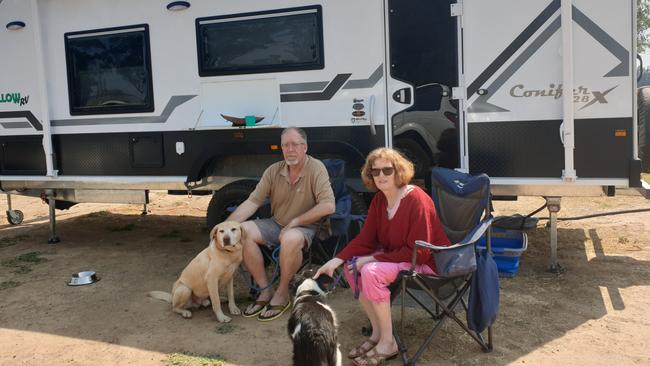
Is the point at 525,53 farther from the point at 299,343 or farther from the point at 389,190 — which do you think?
the point at 299,343

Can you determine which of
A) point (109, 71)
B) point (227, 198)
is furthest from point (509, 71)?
point (109, 71)

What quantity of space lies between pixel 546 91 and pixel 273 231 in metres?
2.24

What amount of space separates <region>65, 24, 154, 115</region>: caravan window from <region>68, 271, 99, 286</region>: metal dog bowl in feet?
5.04

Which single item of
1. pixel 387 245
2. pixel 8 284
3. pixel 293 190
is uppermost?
pixel 293 190

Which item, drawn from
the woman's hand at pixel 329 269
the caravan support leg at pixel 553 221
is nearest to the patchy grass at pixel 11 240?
the woman's hand at pixel 329 269

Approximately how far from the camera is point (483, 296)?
2785mm

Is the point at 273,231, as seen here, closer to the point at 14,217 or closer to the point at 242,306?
the point at 242,306

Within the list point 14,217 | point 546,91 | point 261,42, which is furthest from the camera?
point 14,217

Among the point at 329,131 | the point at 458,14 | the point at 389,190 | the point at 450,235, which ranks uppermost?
the point at 458,14

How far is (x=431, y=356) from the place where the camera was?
299 centimetres

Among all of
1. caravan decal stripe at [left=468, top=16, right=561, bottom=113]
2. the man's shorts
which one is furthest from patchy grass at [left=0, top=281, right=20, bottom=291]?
caravan decal stripe at [left=468, top=16, right=561, bottom=113]

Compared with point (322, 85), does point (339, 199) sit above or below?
below

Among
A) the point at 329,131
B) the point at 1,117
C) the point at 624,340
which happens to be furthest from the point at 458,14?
the point at 1,117

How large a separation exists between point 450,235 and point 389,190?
73cm
